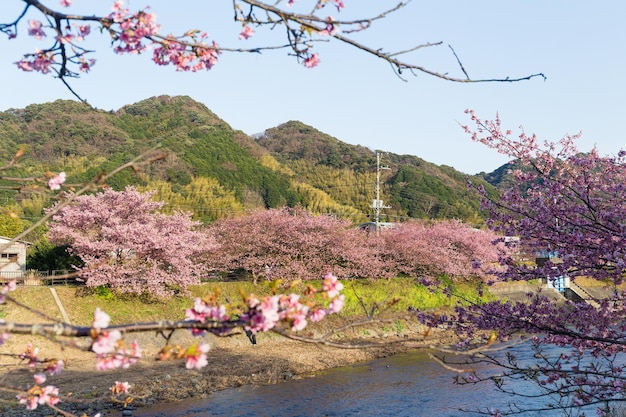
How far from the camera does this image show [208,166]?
222 ft

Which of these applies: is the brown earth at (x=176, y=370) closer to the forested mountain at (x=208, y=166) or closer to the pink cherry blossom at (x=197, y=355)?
the pink cherry blossom at (x=197, y=355)

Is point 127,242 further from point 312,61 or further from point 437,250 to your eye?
point 312,61

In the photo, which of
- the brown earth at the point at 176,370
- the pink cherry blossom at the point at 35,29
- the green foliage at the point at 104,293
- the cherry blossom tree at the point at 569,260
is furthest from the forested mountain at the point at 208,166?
the pink cherry blossom at the point at 35,29

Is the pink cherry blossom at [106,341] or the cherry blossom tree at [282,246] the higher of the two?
the pink cherry blossom at [106,341]

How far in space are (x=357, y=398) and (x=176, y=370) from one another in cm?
657

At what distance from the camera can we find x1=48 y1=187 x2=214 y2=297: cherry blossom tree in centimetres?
2409

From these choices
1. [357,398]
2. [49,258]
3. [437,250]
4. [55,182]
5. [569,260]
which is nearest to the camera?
[55,182]

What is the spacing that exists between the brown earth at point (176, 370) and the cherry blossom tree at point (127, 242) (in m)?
3.22

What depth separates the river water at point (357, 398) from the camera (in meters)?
15.4

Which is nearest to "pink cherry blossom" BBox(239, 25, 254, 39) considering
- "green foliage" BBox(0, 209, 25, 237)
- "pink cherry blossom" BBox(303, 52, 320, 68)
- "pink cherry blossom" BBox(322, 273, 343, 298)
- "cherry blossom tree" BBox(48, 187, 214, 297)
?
"pink cherry blossom" BBox(303, 52, 320, 68)

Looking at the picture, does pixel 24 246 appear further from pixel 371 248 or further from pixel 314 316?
pixel 314 316

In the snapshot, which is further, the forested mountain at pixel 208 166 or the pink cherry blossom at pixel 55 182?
the forested mountain at pixel 208 166

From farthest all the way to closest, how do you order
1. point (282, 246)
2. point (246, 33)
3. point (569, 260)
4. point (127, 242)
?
point (282, 246), point (127, 242), point (569, 260), point (246, 33)

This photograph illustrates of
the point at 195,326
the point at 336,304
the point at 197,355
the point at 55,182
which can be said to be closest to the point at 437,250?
the point at 55,182
